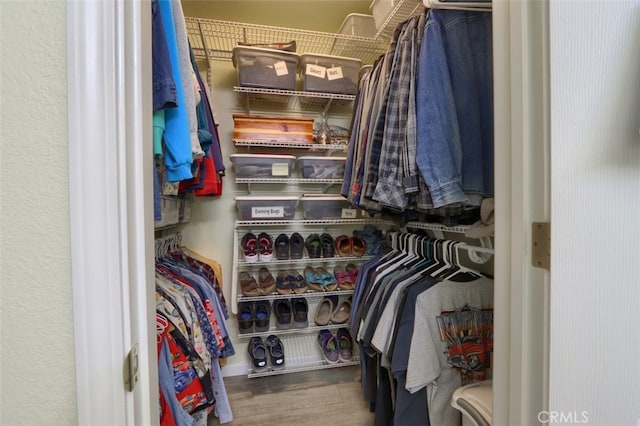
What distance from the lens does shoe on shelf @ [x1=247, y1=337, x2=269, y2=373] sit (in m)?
1.70

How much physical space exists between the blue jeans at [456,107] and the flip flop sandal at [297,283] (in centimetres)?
112

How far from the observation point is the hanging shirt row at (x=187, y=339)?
94 centimetres

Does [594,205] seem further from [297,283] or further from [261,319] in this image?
[261,319]

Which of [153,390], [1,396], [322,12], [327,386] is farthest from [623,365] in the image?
[322,12]

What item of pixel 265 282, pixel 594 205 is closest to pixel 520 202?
pixel 594 205

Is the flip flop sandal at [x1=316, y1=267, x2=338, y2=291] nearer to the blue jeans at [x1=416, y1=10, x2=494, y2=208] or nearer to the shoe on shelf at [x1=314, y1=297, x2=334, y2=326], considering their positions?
the shoe on shelf at [x1=314, y1=297, x2=334, y2=326]

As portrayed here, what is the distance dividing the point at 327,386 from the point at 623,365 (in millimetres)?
1567

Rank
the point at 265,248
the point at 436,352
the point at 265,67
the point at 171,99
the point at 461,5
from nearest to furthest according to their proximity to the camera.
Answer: the point at 171,99, the point at 461,5, the point at 436,352, the point at 265,67, the point at 265,248

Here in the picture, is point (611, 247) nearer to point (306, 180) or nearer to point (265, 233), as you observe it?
point (306, 180)

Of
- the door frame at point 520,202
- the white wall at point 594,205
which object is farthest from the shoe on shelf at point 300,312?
the white wall at point 594,205

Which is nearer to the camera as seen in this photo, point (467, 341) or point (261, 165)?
point (467, 341)

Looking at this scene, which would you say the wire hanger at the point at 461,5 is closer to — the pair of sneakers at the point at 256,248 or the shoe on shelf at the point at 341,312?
the pair of sneakers at the point at 256,248

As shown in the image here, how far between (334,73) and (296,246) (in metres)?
1.05

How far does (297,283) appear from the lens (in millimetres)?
1754
